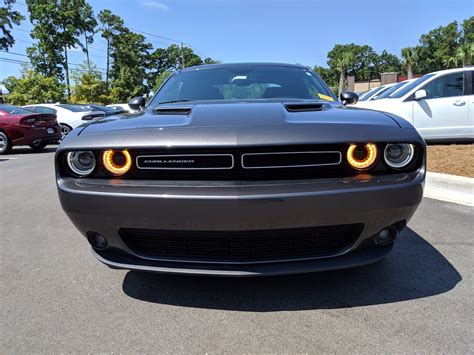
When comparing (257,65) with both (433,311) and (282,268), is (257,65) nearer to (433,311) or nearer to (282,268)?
(282,268)

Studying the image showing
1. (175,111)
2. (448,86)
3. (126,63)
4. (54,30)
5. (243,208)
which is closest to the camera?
(243,208)

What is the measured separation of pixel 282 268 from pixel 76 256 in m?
1.82

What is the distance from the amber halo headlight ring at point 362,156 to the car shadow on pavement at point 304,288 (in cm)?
79

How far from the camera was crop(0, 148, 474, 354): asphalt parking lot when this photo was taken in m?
1.90

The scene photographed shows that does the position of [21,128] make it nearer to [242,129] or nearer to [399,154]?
[242,129]

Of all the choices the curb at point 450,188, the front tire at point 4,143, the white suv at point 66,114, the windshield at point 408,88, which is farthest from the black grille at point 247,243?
the white suv at point 66,114

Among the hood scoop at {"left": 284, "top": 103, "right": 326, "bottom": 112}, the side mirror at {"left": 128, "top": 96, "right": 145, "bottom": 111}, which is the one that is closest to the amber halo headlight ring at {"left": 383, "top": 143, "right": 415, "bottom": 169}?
the hood scoop at {"left": 284, "top": 103, "right": 326, "bottom": 112}

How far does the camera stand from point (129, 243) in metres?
2.10

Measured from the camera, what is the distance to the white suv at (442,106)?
7723 millimetres

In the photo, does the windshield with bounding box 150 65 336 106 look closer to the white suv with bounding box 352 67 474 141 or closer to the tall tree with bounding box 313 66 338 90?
the white suv with bounding box 352 67 474 141

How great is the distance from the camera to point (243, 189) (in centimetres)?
189

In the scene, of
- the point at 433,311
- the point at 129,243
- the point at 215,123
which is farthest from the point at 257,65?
the point at 433,311

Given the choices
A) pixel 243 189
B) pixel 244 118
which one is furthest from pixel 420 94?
pixel 243 189

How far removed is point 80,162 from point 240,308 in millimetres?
1197
